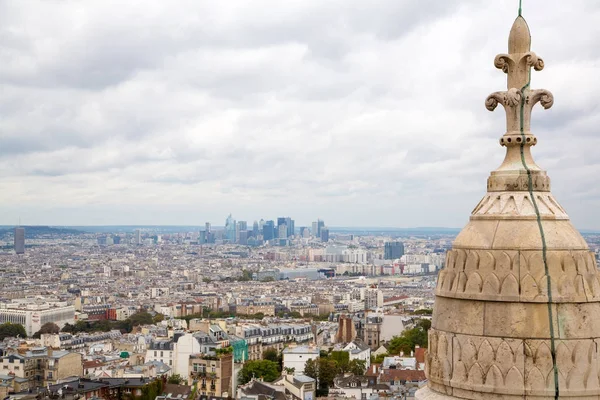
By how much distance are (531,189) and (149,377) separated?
51.3 m

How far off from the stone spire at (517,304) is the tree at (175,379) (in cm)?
4994

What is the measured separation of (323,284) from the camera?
7067 inches

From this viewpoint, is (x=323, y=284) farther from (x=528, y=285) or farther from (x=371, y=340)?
(x=528, y=285)

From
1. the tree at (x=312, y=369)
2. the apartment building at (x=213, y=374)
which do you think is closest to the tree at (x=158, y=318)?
the tree at (x=312, y=369)

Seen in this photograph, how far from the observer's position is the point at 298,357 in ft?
203

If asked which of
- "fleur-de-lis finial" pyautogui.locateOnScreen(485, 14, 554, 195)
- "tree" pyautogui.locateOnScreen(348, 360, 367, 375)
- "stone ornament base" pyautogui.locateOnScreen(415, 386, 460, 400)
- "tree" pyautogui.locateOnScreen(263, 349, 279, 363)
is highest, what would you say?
"fleur-de-lis finial" pyautogui.locateOnScreen(485, 14, 554, 195)

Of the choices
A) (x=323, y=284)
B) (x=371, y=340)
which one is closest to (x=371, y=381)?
(x=371, y=340)

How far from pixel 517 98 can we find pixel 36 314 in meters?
103

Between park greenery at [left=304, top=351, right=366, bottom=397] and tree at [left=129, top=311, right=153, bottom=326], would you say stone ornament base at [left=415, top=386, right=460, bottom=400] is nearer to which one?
park greenery at [left=304, top=351, right=366, bottom=397]

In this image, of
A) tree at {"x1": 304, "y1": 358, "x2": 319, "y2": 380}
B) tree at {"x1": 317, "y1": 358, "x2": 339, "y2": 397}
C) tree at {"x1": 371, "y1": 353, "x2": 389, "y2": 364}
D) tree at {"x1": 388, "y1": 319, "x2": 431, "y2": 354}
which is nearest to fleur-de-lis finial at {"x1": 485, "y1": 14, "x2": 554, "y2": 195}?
tree at {"x1": 317, "y1": 358, "x2": 339, "y2": 397}

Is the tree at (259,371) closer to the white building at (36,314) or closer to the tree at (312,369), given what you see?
the tree at (312,369)

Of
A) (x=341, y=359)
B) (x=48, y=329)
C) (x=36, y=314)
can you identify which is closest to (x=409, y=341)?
(x=341, y=359)

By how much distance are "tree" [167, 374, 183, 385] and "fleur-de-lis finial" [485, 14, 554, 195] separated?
49.9 m

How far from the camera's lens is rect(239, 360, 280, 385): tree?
54594 millimetres
